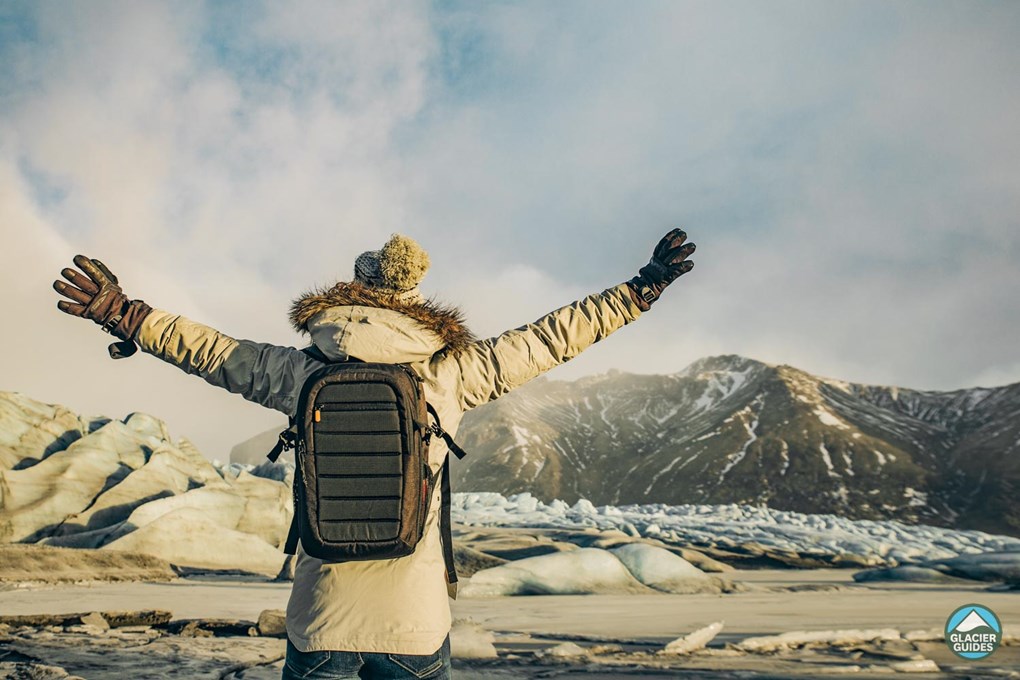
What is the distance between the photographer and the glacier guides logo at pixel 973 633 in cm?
602

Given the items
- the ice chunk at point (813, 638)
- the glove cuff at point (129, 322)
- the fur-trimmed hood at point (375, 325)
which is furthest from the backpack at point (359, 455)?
the ice chunk at point (813, 638)

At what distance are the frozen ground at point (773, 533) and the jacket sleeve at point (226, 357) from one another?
15827 mm

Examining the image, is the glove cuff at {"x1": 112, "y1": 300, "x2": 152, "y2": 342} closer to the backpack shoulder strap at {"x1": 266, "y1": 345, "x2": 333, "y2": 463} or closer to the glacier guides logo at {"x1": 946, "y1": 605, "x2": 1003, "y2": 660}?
the backpack shoulder strap at {"x1": 266, "y1": 345, "x2": 333, "y2": 463}

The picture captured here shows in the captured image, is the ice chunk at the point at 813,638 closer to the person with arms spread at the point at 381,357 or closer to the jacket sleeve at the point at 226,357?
the person with arms spread at the point at 381,357

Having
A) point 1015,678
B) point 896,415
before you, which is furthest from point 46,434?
point 896,415

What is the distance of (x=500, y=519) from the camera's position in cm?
2214

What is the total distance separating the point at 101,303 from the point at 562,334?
170 cm

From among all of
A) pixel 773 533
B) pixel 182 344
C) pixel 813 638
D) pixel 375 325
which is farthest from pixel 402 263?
pixel 773 533

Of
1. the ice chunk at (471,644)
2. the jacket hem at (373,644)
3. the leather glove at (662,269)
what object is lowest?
the ice chunk at (471,644)

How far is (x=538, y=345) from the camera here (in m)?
2.62

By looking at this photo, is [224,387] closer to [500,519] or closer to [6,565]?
[6,565]

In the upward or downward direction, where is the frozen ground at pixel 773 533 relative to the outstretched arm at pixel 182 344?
downward

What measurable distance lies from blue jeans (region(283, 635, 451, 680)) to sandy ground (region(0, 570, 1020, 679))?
117 inches

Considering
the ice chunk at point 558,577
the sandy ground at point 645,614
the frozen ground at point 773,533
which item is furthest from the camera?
the frozen ground at point 773,533
